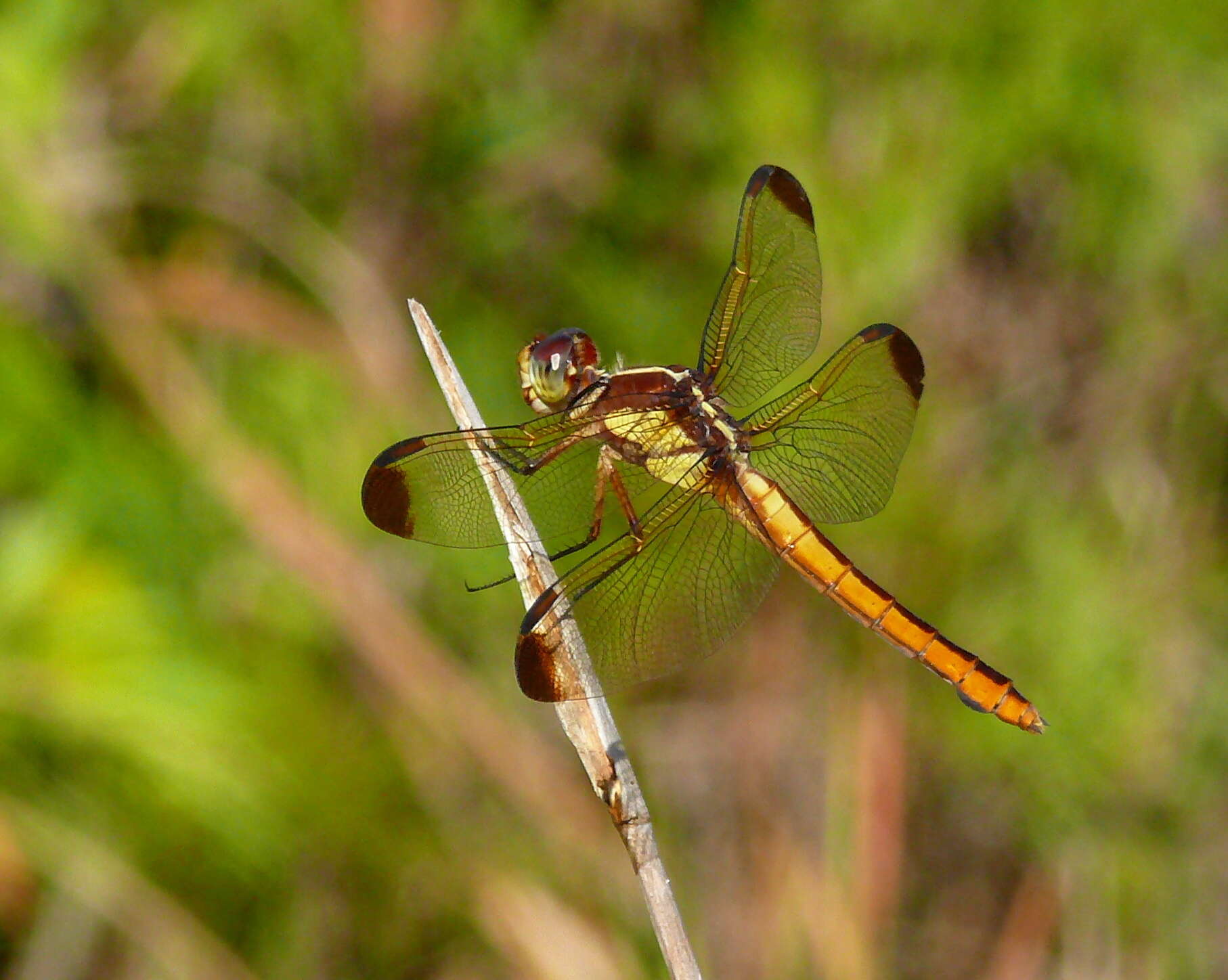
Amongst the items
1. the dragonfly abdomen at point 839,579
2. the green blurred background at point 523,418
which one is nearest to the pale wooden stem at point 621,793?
the dragonfly abdomen at point 839,579

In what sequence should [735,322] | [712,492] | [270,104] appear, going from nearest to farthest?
[712,492]
[735,322]
[270,104]

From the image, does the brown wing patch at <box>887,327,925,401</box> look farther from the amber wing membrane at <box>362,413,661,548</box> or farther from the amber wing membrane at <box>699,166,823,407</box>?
the amber wing membrane at <box>362,413,661,548</box>

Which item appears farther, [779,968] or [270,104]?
[270,104]

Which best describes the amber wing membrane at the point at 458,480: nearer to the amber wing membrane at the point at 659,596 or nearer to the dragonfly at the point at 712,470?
Result: the dragonfly at the point at 712,470

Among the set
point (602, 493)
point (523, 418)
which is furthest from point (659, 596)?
point (523, 418)

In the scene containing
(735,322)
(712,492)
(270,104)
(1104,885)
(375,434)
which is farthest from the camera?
(270,104)

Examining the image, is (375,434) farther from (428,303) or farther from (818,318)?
(818,318)

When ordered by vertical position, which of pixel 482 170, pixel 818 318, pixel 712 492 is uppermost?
pixel 482 170

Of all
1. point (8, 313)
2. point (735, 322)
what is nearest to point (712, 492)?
point (735, 322)
